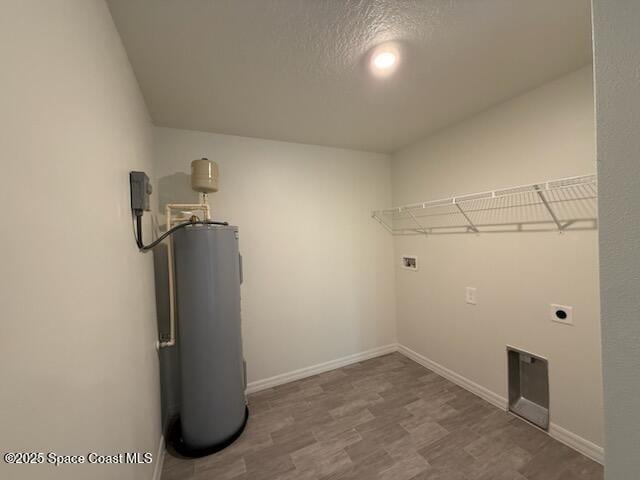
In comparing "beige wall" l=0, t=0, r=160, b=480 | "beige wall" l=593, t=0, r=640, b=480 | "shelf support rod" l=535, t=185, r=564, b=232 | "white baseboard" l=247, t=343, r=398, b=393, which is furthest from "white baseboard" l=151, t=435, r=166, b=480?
"shelf support rod" l=535, t=185, r=564, b=232

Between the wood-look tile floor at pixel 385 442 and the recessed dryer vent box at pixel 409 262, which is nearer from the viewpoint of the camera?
the wood-look tile floor at pixel 385 442

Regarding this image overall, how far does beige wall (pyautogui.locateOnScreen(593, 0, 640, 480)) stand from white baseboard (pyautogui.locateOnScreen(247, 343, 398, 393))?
7.48 feet

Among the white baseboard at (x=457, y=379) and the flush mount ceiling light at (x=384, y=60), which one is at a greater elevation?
the flush mount ceiling light at (x=384, y=60)

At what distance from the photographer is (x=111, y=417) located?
852mm

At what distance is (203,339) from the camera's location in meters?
1.63

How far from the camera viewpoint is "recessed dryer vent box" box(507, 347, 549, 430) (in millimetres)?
1741

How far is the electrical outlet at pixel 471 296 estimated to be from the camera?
2.08 m

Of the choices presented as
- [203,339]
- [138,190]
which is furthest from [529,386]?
[138,190]

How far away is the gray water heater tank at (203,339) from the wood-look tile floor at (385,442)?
15 centimetres

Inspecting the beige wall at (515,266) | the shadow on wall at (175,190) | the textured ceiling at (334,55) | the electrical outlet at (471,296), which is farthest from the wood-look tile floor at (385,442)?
the textured ceiling at (334,55)

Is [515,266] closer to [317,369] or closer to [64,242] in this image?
[317,369]

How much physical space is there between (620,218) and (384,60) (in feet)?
4.26

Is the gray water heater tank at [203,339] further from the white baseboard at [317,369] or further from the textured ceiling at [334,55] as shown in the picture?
the textured ceiling at [334,55]

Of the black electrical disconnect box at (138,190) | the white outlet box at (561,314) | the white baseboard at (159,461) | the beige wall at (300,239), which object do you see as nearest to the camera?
the black electrical disconnect box at (138,190)
